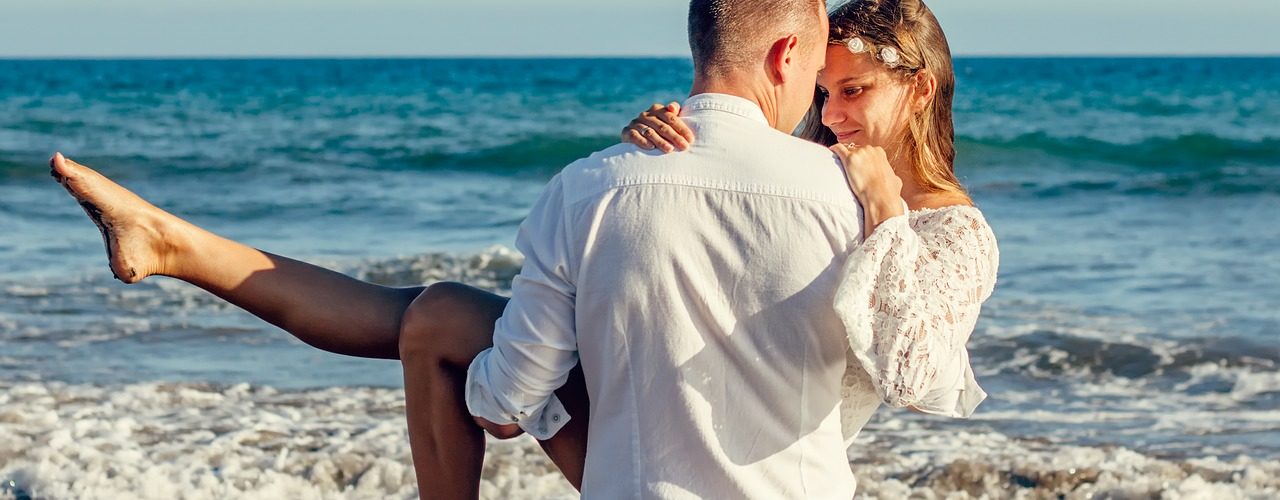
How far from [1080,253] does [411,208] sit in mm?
5399

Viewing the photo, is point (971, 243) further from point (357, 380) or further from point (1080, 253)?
point (1080, 253)

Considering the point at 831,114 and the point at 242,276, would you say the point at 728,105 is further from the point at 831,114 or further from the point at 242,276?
the point at 242,276

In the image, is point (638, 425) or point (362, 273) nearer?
point (638, 425)

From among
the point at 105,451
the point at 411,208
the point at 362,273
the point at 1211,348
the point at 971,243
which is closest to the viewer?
the point at 971,243

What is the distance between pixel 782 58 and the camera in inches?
88.2

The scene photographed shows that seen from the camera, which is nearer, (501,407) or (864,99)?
(501,407)

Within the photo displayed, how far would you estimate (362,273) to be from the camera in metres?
7.82

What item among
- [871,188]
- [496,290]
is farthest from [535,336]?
[496,290]

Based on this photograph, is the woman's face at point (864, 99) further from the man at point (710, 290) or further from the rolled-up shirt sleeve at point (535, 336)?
the rolled-up shirt sleeve at point (535, 336)

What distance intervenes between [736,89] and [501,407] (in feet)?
2.17

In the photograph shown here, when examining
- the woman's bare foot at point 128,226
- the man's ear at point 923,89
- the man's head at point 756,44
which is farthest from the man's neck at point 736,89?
the woman's bare foot at point 128,226

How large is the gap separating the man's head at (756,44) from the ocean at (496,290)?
1.99m

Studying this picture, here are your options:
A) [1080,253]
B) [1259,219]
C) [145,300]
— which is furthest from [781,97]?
[1259,219]

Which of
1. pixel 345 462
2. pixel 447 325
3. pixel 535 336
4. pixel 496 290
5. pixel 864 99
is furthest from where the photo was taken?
pixel 496 290
